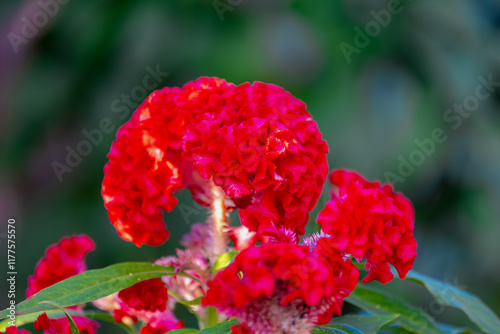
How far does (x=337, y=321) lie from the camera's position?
109 centimetres

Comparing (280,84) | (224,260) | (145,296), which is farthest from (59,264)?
(280,84)

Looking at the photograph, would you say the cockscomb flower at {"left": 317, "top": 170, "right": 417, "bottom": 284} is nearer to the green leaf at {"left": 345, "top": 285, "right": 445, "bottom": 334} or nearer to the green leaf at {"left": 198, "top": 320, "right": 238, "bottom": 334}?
the green leaf at {"left": 198, "top": 320, "right": 238, "bottom": 334}

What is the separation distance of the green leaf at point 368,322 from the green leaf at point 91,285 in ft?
0.99

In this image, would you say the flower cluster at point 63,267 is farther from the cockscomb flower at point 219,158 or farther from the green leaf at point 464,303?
the green leaf at point 464,303

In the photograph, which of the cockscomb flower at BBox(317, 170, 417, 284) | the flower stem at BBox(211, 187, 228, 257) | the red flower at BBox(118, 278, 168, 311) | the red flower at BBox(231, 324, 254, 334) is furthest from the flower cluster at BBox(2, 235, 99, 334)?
the cockscomb flower at BBox(317, 170, 417, 284)

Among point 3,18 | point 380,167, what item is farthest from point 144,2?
point 380,167

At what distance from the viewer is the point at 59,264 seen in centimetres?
121

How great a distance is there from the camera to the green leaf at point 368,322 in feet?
3.23

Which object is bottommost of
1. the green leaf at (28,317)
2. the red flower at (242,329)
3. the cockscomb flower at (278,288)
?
the green leaf at (28,317)

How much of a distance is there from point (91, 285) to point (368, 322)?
463mm

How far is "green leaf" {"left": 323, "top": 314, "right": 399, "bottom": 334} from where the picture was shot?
985 millimetres

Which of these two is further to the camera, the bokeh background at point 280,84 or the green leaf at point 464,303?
the bokeh background at point 280,84

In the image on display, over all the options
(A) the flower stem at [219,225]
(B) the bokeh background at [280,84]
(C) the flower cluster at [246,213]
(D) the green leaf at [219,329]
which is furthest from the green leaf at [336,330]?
(B) the bokeh background at [280,84]

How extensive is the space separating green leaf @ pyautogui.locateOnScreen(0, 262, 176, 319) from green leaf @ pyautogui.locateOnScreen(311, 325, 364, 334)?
0.26 metres
